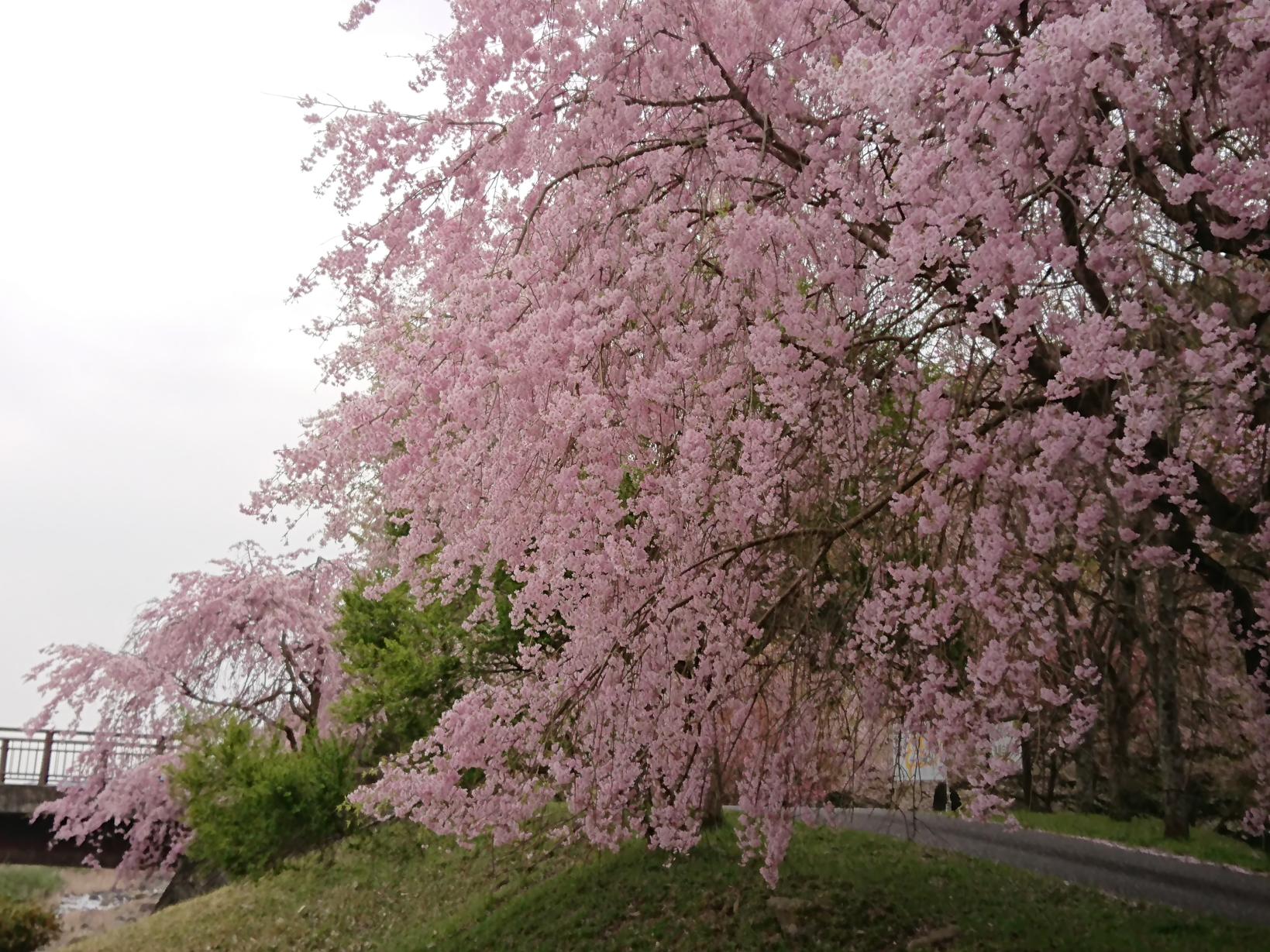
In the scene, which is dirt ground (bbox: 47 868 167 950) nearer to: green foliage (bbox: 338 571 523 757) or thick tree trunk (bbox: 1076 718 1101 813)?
green foliage (bbox: 338 571 523 757)

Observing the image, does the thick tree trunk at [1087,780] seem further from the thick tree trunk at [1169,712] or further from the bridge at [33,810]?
the bridge at [33,810]

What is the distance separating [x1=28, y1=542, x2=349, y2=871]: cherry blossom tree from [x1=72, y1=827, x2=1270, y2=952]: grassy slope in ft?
10.5

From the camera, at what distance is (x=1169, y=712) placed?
1043 cm

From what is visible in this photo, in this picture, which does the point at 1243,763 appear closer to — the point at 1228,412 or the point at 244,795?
the point at 1228,412

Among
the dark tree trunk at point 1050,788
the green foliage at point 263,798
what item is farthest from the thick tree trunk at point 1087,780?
the green foliage at point 263,798

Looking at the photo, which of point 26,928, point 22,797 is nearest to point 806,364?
point 26,928

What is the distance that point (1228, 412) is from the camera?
14.0 feet

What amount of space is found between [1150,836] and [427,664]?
10.2m

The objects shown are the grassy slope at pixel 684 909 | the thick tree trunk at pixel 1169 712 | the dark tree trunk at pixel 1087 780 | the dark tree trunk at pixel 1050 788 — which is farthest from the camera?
the dark tree trunk at pixel 1050 788

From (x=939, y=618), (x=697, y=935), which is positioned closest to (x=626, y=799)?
(x=939, y=618)

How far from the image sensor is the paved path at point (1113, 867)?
9945 millimetres

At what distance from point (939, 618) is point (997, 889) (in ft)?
20.4

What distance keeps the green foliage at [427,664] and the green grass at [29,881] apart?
18.8m

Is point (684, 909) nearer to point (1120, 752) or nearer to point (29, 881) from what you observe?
point (1120, 752)
